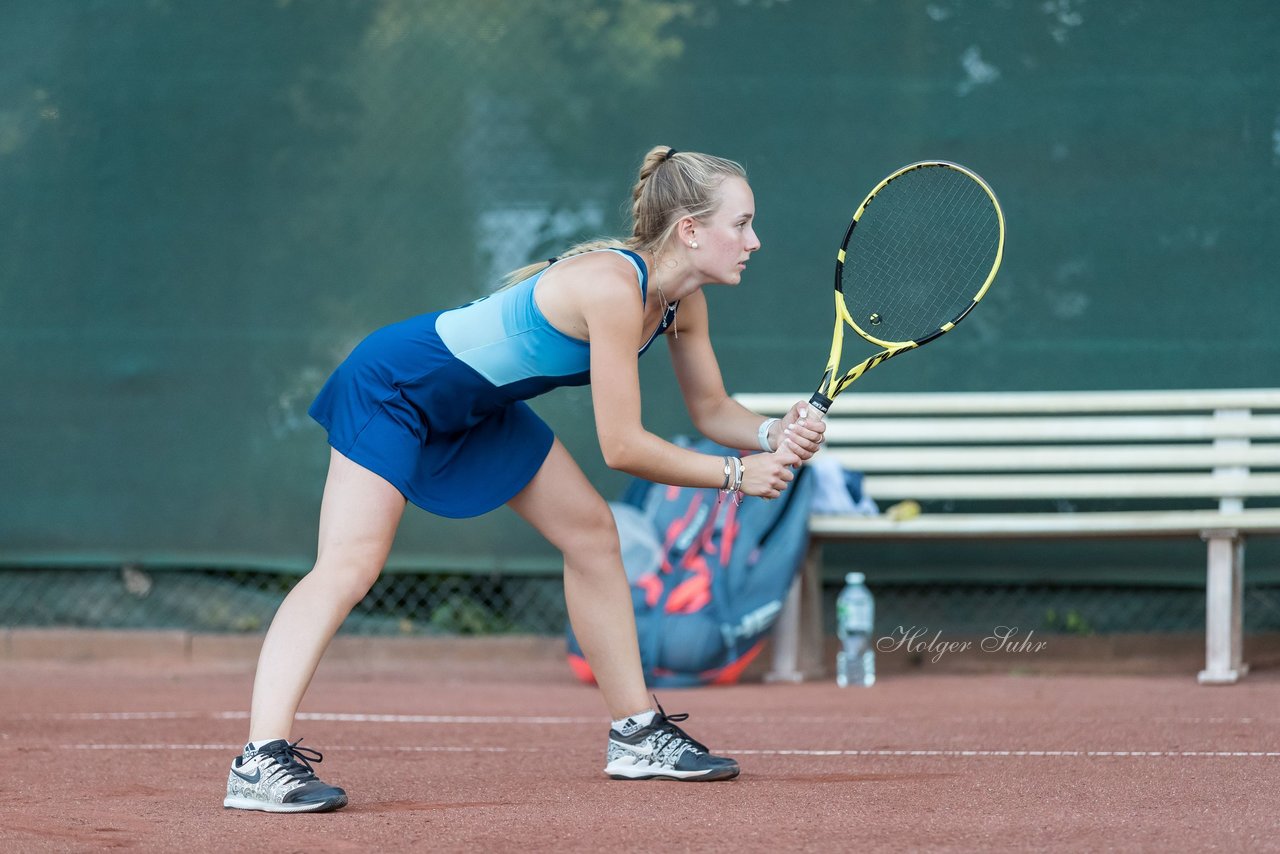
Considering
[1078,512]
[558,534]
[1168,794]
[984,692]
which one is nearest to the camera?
[1168,794]

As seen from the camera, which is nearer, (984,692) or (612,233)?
(984,692)

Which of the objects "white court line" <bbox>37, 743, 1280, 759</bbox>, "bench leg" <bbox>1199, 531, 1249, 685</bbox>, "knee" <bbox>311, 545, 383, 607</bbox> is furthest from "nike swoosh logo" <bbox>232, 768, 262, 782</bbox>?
"bench leg" <bbox>1199, 531, 1249, 685</bbox>

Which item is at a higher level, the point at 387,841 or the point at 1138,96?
the point at 1138,96

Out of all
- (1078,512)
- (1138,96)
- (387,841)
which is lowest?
(387,841)

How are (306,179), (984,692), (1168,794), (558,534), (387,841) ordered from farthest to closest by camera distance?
(306,179) < (984,692) < (558,534) < (1168,794) < (387,841)

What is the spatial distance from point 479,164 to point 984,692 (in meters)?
2.51

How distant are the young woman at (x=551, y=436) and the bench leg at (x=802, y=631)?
2009 millimetres

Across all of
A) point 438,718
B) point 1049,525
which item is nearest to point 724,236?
point 438,718

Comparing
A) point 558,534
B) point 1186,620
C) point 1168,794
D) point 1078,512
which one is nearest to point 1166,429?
point 1078,512

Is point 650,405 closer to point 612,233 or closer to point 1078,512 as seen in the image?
point 612,233

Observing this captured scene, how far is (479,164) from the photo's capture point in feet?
17.6

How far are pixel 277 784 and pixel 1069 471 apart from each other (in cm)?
337

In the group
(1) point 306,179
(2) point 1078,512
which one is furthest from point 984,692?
(1) point 306,179

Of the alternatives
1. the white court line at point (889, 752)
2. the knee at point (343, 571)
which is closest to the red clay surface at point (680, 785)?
the white court line at point (889, 752)
